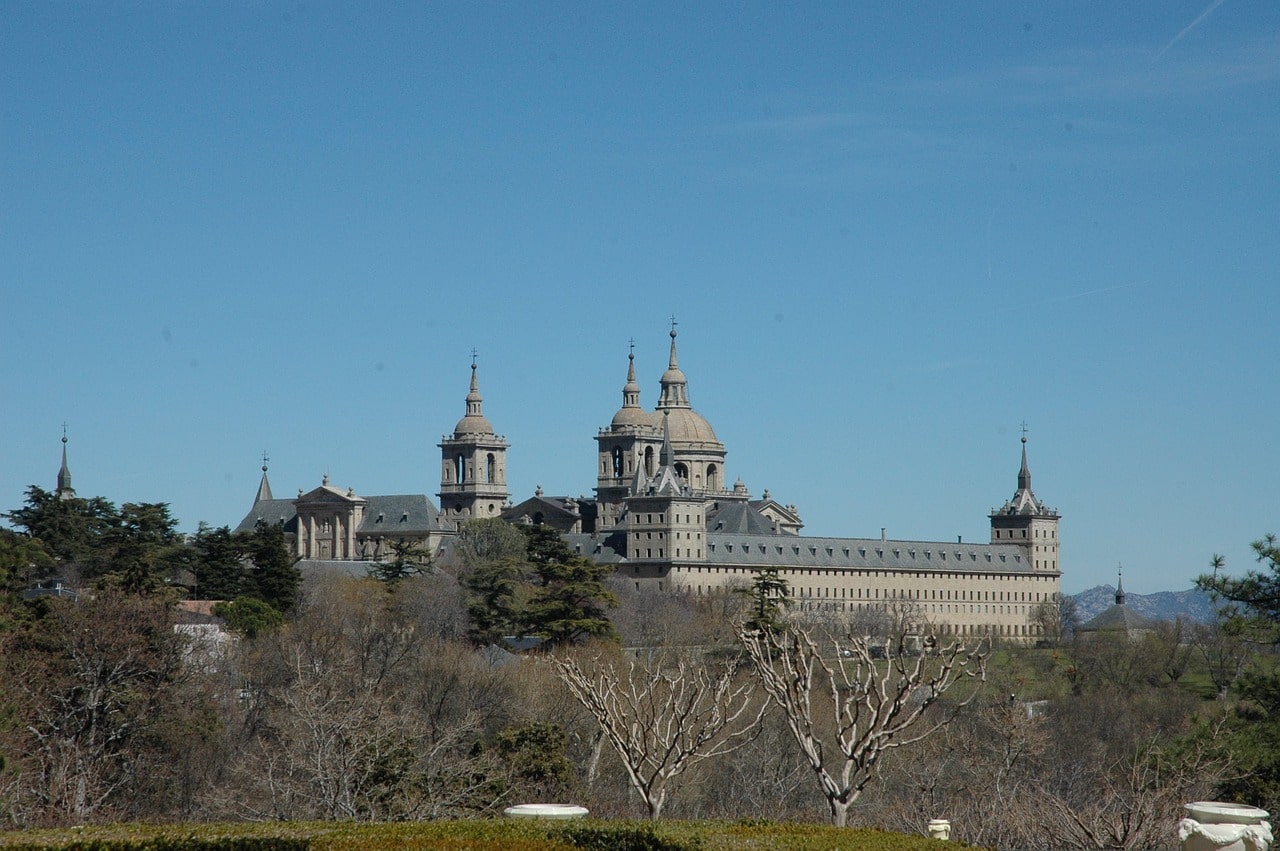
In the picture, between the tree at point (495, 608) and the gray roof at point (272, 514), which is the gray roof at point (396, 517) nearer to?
the gray roof at point (272, 514)

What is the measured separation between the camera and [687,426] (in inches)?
6186

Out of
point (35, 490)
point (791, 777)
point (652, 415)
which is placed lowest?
point (791, 777)

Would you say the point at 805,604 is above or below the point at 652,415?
below

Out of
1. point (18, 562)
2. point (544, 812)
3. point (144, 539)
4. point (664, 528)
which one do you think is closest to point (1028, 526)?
point (664, 528)

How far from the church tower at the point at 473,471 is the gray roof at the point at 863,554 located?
1014 inches

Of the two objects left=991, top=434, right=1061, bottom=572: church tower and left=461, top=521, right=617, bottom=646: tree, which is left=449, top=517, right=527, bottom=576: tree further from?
left=991, top=434, right=1061, bottom=572: church tower

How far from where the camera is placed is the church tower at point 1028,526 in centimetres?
14638

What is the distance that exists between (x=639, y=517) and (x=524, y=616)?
54.5 meters

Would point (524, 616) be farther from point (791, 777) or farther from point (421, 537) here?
point (421, 537)

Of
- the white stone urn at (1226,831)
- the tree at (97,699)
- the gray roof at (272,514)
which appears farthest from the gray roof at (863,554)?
the white stone urn at (1226,831)

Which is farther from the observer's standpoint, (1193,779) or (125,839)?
(1193,779)

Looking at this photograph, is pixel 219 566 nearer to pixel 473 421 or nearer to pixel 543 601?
pixel 543 601

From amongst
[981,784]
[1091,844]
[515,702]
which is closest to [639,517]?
[515,702]

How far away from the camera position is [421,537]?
137500 millimetres
